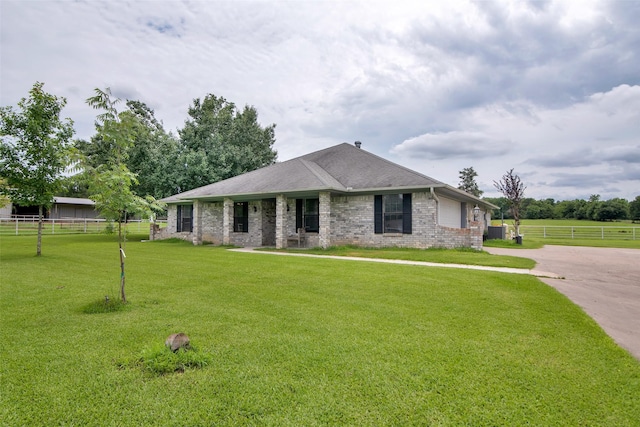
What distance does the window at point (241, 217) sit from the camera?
18.5m

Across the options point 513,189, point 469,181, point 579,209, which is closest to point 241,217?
point 513,189

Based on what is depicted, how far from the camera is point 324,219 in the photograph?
15.0 metres

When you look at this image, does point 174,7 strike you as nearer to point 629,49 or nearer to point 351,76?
point 351,76

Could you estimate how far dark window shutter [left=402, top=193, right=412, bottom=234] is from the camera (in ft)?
47.0

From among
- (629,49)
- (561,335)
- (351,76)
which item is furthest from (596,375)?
(351,76)

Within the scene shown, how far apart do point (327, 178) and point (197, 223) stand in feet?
27.7

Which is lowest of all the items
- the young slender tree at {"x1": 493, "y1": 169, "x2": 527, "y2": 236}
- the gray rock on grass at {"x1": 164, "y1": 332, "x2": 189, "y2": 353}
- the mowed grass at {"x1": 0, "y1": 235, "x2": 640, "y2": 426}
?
the mowed grass at {"x1": 0, "y1": 235, "x2": 640, "y2": 426}

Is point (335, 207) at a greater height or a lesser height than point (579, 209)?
lesser

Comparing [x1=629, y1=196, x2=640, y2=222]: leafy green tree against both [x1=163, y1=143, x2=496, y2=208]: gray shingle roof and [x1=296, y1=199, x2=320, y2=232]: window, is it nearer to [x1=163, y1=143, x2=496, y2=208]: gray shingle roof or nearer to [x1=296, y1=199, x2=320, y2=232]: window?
[x1=163, y1=143, x2=496, y2=208]: gray shingle roof

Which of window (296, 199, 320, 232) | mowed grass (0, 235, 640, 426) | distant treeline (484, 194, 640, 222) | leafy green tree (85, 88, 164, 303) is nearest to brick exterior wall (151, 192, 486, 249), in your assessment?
window (296, 199, 320, 232)

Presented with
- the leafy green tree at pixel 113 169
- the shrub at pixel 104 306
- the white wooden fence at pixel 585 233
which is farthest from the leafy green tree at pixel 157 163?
the white wooden fence at pixel 585 233

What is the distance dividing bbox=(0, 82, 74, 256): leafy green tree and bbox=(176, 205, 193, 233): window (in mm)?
8823

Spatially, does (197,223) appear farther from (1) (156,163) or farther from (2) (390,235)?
(2) (390,235)

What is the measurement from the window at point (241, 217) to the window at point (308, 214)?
11.3 ft
